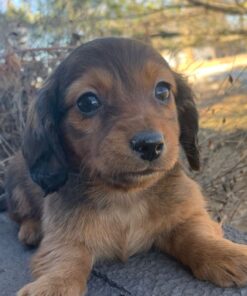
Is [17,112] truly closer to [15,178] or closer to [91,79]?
[15,178]

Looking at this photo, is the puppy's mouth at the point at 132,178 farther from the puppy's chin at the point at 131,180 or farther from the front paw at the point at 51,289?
the front paw at the point at 51,289

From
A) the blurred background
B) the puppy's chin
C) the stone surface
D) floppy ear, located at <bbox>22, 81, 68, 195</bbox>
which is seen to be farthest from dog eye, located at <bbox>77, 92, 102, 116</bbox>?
the blurred background

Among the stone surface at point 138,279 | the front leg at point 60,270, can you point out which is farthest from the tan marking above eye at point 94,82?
the stone surface at point 138,279

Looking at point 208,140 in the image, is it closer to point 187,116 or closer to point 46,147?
point 187,116

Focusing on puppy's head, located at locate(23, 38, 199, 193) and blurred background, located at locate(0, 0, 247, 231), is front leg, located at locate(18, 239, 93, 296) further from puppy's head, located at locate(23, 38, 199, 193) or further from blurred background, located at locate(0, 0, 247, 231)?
blurred background, located at locate(0, 0, 247, 231)

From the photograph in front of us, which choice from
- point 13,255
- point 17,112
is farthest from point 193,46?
point 13,255

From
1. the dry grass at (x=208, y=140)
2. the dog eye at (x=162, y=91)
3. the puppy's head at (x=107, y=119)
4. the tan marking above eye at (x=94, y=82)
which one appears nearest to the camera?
the puppy's head at (x=107, y=119)
